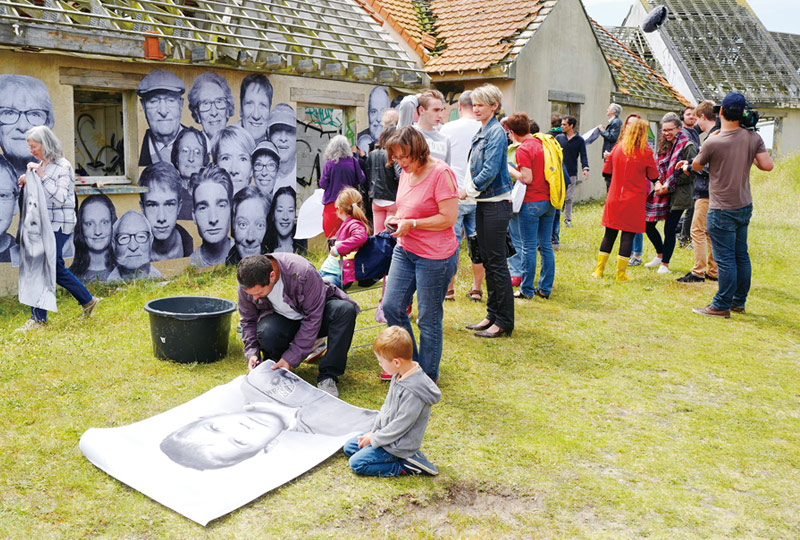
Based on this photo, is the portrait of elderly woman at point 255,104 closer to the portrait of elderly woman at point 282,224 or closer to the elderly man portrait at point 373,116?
the portrait of elderly woman at point 282,224

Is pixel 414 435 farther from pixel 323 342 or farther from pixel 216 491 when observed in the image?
pixel 323 342

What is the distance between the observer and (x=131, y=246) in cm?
880

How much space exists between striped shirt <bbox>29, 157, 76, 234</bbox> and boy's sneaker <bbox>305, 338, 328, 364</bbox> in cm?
288

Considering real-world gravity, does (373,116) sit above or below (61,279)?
above

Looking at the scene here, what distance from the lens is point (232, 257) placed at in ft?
33.1

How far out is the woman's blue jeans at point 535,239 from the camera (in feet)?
25.7

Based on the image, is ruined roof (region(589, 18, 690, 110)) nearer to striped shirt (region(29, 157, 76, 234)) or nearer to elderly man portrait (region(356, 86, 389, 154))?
elderly man portrait (region(356, 86, 389, 154))

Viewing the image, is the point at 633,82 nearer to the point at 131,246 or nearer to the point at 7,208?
the point at 131,246

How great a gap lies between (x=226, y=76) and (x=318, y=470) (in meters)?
6.91

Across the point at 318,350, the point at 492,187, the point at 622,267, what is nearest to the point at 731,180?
the point at 622,267

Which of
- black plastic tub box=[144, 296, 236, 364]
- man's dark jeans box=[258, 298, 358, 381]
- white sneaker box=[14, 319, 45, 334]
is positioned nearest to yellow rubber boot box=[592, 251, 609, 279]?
man's dark jeans box=[258, 298, 358, 381]

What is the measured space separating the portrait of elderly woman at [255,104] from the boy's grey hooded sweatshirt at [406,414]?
6.82m

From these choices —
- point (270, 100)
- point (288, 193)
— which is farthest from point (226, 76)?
point (288, 193)

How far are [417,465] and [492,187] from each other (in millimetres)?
2940
